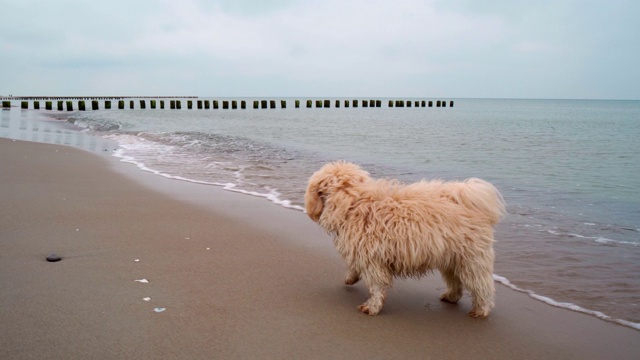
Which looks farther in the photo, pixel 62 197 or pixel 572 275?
pixel 62 197

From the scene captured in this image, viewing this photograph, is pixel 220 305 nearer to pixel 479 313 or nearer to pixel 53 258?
pixel 53 258

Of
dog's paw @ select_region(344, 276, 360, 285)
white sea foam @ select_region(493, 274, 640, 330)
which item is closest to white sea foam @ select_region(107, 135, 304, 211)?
dog's paw @ select_region(344, 276, 360, 285)

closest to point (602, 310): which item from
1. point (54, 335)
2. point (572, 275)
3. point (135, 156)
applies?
point (572, 275)

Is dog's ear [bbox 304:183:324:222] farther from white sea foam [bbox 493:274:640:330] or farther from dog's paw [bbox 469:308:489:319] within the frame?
white sea foam [bbox 493:274:640:330]

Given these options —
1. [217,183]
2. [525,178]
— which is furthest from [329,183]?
[525,178]

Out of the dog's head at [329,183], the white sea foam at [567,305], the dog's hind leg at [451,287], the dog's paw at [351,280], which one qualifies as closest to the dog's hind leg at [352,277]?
the dog's paw at [351,280]

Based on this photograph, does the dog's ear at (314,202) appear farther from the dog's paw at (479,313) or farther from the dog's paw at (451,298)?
the dog's paw at (479,313)

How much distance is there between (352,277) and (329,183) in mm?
923

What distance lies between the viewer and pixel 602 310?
13.9 ft

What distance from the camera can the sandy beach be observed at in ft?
10.9

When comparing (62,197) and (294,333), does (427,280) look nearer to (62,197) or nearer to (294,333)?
(294,333)

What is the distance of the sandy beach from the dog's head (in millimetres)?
801

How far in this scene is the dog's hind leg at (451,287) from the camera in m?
4.16

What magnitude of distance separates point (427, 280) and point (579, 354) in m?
1.62
